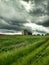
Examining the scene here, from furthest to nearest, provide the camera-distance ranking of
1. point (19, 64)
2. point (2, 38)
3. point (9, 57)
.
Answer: point (2, 38) → point (9, 57) → point (19, 64)

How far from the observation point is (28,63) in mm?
27734

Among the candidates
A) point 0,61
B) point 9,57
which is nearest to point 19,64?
point 0,61

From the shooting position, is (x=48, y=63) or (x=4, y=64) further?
(x=48, y=63)

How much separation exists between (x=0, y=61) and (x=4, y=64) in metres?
1.09

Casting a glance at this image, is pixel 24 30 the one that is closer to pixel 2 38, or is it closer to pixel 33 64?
pixel 2 38

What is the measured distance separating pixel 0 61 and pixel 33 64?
412cm

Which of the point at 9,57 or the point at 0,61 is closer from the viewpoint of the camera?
the point at 0,61

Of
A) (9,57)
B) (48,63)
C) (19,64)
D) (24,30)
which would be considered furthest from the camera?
(24,30)

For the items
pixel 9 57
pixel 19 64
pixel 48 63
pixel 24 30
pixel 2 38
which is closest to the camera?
pixel 19 64

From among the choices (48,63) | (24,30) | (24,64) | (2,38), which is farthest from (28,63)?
(24,30)

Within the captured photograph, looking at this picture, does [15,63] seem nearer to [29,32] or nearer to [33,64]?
[33,64]

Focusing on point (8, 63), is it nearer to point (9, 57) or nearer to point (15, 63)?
point (15, 63)

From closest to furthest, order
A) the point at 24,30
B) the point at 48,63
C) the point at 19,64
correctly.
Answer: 1. the point at 19,64
2. the point at 48,63
3. the point at 24,30

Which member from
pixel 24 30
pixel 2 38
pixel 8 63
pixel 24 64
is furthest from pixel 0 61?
pixel 24 30
